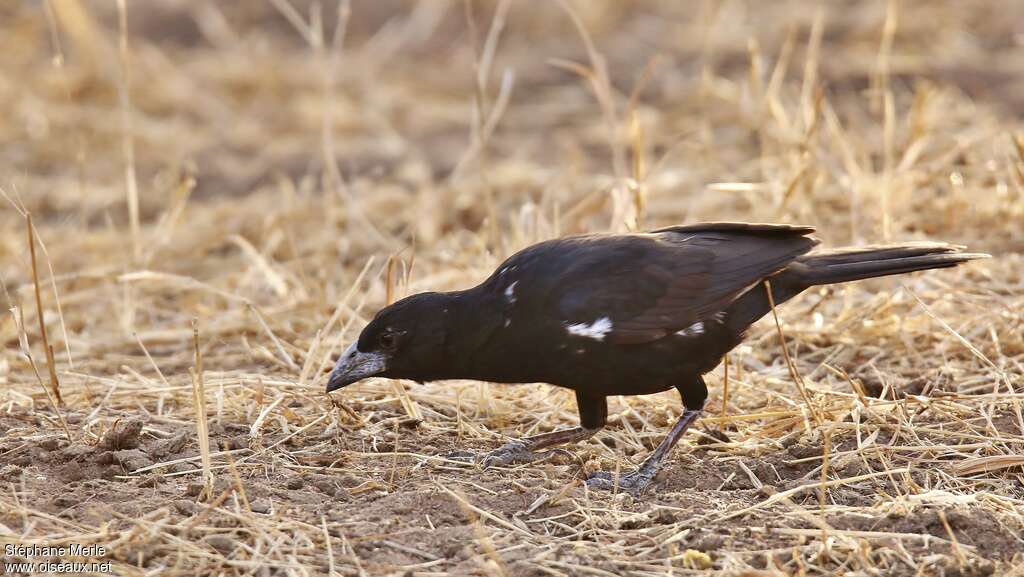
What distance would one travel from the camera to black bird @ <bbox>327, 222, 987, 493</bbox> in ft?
13.3

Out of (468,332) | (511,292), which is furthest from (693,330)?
(468,332)

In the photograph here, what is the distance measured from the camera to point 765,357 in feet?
17.2

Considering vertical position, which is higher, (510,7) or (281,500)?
(510,7)

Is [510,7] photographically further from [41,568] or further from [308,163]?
[41,568]

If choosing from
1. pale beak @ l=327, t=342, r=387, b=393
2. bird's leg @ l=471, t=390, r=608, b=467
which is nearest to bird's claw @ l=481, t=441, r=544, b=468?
bird's leg @ l=471, t=390, r=608, b=467

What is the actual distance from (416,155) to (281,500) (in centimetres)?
577

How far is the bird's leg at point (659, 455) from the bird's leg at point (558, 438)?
0.71 feet

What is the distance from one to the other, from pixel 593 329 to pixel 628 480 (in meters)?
0.49

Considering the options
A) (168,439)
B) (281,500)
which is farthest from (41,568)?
(168,439)

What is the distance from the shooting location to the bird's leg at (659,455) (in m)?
4.04

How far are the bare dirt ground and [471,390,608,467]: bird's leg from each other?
0.07 m

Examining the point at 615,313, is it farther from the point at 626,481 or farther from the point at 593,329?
the point at 626,481

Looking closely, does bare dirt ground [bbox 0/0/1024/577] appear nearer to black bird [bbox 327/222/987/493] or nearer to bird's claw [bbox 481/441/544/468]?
bird's claw [bbox 481/441/544/468]

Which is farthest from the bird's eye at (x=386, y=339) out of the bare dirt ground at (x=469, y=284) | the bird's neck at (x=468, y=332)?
the bare dirt ground at (x=469, y=284)
